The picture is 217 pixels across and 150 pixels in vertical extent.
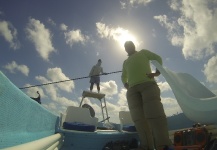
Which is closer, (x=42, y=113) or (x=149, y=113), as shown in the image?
(x=42, y=113)

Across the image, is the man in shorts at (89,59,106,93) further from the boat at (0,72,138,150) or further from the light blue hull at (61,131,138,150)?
the light blue hull at (61,131,138,150)

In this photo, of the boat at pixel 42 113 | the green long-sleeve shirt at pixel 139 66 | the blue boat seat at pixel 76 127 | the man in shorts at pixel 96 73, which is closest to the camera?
the boat at pixel 42 113

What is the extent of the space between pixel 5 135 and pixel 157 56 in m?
3.31

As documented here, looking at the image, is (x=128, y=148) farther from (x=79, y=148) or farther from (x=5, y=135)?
(x=5, y=135)

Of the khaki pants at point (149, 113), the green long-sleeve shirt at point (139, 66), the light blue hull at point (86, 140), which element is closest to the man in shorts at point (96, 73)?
the light blue hull at point (86, 140)

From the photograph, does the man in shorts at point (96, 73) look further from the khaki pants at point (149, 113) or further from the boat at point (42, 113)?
the khaki pants at point (149, 113)

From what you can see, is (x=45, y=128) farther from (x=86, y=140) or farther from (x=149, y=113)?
(x=149, y=113)

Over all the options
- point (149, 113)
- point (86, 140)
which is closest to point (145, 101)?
point (149, 113)

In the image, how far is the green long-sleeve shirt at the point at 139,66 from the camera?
13.2ft

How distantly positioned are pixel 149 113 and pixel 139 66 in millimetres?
965

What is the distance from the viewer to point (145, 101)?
375cm

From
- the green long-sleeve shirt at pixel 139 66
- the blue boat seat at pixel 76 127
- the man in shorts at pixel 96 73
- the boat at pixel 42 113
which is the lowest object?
the boat at pixel 42 113

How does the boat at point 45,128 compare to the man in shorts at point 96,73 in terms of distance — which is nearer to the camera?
the boat at point 45,128

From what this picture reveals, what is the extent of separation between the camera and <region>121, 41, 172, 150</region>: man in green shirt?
3.53 m
